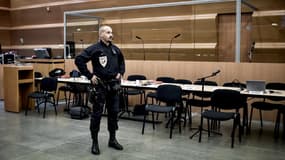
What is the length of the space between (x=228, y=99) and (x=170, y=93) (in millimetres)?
1007

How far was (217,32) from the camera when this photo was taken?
7980 millimetres

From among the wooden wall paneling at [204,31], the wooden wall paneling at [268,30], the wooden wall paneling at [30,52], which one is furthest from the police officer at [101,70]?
the wooden wall paneling at [30,52]

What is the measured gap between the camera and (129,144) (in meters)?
4.70

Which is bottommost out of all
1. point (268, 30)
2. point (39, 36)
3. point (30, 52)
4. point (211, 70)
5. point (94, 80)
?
point (94, 80)

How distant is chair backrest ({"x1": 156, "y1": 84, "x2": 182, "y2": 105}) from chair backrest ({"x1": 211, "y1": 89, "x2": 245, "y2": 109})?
63cm

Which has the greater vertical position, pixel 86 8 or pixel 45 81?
pixel 86 8

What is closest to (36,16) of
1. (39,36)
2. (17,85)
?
(39,36)

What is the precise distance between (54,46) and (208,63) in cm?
656

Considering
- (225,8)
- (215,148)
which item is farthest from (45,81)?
(225,8)

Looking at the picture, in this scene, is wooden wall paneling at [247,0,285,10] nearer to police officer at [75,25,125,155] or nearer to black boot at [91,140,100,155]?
police officer at [75,25,125,155]

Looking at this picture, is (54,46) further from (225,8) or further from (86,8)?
(225,8)

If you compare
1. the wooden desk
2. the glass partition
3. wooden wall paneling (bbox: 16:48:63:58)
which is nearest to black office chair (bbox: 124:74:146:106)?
the glass partition

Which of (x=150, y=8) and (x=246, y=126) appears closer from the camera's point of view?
(x=246, y=126)

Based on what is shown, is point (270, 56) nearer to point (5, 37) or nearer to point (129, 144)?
point (129, 144)
